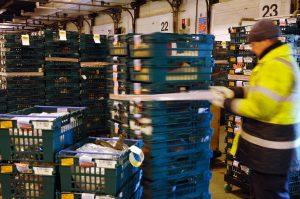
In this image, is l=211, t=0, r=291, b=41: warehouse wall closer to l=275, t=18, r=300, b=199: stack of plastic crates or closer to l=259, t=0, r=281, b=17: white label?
l=259, t=0, r=281, b=17: white label

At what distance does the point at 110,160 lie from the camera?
105 inches

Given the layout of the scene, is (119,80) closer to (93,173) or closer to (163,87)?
(163,87)

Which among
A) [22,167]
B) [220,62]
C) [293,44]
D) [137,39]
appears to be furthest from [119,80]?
[220,62]

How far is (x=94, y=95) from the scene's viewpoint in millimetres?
7289

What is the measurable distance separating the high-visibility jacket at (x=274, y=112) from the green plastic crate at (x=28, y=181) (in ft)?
5.73

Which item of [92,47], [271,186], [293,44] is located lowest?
[271,186]

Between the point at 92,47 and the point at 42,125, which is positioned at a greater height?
the point at 92,47

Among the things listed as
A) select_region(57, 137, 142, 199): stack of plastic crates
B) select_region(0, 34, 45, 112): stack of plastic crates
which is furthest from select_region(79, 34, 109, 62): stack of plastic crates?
select_region(57, 137, 142, 199): stack of plastic crates

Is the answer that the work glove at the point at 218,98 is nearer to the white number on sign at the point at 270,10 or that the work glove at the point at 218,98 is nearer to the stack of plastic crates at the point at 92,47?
the stack of plastic crates at the point at 92,47

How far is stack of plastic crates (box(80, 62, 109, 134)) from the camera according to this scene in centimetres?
709

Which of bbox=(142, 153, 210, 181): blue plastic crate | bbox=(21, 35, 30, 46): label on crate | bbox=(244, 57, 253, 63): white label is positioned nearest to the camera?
bbox=(142, 153, 210, 181): blue plastic crate

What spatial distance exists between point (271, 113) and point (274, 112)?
3 cm

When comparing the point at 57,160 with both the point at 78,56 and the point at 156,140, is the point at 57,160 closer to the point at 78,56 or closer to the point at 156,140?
the point at 156,140

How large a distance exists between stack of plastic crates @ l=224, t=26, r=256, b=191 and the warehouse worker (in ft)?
6.10
